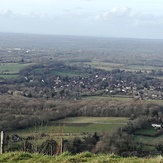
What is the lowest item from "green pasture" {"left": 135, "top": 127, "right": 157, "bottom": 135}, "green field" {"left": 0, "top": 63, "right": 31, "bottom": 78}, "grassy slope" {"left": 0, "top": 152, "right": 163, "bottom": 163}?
"green field" {"left": 0, "top": 63, "right": 31, "bottom": 78}

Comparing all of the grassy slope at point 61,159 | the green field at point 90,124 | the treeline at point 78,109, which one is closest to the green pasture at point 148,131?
the green field at point 90,124

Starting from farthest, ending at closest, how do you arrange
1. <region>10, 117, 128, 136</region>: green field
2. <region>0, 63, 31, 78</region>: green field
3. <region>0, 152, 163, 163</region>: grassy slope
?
1. <region>0, 63, 31, 78</region>: green field
2. <region>10, 117, 128, 136</region>: green field
3. <region>0, 152, 163, 163</region>: grassy slope

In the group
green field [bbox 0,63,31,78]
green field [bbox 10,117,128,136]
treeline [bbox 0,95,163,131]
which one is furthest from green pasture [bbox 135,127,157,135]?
green field [bbox 0,63,31,78]

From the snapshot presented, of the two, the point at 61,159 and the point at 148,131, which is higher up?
the point at 61,159

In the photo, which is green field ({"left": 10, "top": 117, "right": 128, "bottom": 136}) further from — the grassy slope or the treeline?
the grassy slope

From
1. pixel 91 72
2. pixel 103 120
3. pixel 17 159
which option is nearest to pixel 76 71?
pixel 91 72

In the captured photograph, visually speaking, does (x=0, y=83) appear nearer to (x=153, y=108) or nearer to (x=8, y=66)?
(x=8, y=66)

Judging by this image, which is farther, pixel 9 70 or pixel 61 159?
pixel 9 70

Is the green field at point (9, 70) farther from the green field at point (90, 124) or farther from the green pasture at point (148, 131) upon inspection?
the green pasture at point (148, 131)

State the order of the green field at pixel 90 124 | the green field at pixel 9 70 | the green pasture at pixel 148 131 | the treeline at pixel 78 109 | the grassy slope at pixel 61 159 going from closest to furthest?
the grassy slope at pixel 61 159 → the green pasture at pixel 148 131 → the green field at pixel 90 124 → the treeline at pixel 78 109 → the green field at pixel 9 70

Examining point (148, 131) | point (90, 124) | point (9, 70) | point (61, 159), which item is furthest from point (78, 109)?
point (9, 70)

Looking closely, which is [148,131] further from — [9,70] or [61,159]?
[9,70]
